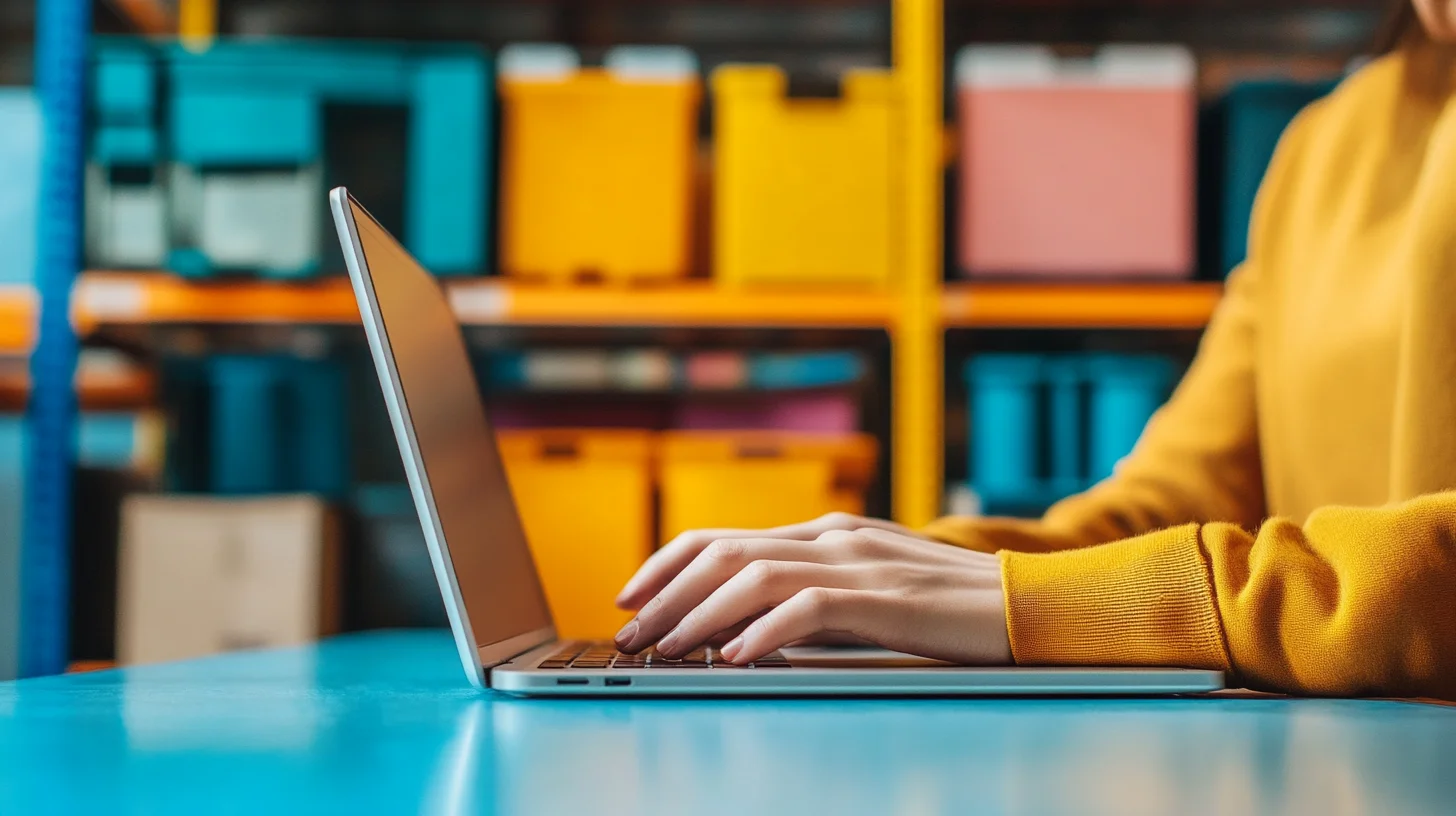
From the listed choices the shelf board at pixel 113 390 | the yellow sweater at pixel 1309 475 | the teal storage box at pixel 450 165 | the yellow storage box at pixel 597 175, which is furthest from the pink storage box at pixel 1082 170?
the shelf board at pixel 113 390

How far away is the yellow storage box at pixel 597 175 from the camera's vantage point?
63.2 inches

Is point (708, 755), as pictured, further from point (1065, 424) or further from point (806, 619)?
point (1065, 424)

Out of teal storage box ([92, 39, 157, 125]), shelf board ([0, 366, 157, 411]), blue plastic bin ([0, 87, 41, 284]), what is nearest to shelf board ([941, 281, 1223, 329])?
teal storage box ([92, 39, 157, 125])

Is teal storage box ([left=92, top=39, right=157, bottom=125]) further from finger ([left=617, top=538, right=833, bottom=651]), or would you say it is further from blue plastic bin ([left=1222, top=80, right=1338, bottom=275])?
blue plastic bin ([left=1222, top=80, right=1338, bottom=275])

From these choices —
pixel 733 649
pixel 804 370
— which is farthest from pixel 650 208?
pixel 733 649

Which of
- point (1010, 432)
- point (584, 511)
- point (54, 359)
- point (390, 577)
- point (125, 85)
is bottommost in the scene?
point (390, 577)

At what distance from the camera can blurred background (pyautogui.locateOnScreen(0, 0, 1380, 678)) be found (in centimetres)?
155

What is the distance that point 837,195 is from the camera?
1.59 m

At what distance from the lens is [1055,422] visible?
1.60 m

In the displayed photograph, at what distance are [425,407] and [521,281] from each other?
44.1 inches

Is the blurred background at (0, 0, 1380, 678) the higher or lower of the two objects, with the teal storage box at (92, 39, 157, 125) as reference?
lower

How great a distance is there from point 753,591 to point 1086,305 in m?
1.23

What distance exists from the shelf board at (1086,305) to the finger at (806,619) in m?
1.16

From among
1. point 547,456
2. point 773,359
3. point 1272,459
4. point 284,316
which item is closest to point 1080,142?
point 773,359
